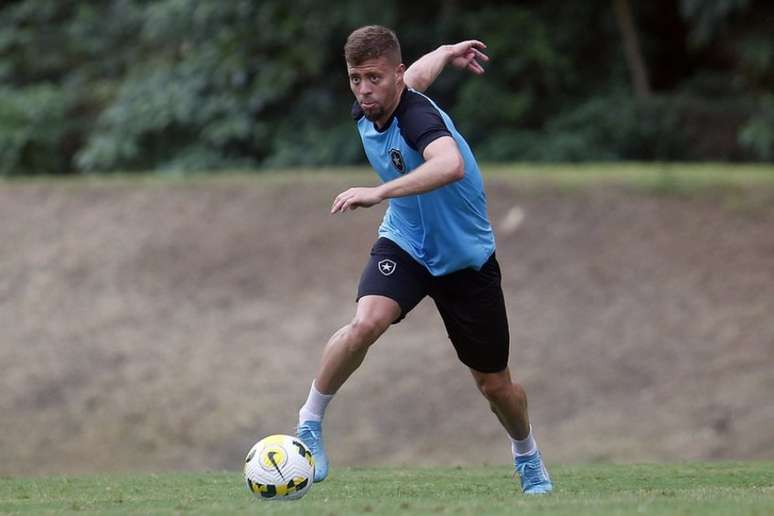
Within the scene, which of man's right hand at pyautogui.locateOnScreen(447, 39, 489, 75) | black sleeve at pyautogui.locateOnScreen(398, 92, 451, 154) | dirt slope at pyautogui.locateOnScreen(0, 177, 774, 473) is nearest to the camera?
black sleeve at pyautogui.locateOnScreen(398, 92, 451, 154)

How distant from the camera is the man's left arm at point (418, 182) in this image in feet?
22.2

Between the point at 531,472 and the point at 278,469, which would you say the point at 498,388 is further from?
the point at 278,469

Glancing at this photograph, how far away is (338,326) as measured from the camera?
17.2m

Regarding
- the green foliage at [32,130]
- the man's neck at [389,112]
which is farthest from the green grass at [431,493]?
the green foliage at [32,130]

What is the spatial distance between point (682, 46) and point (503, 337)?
1797 cm

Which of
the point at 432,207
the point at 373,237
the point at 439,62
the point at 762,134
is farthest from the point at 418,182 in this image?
the point at 762,134

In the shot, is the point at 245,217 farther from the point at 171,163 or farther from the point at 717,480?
the point at 717,480

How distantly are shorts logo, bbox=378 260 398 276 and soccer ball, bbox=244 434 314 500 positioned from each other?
1.09m

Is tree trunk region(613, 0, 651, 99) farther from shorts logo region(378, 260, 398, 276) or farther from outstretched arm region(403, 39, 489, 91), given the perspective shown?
shorts logo region(378, 260, 398, 276)

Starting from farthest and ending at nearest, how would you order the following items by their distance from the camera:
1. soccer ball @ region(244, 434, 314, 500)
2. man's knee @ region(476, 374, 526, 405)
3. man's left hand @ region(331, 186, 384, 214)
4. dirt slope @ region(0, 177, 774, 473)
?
dirt slope @ region(0, 177, 774, 473), man's knee @ region(476, 374, 526, 405), soccer ball @ region(244, 434, 314, 500), man's left hand @ region(331, 186, 384, 214)

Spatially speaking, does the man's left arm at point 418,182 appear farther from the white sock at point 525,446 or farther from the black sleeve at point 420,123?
the white sock at point 525,446

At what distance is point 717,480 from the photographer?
9.09 metres

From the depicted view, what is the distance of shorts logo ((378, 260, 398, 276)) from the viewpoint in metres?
7.75

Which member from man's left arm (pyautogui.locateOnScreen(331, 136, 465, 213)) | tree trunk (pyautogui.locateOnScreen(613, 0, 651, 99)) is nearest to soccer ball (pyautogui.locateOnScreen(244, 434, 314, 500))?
man's left arm (pyautogui.locateOnScreen(331, 136, 465, 213))
